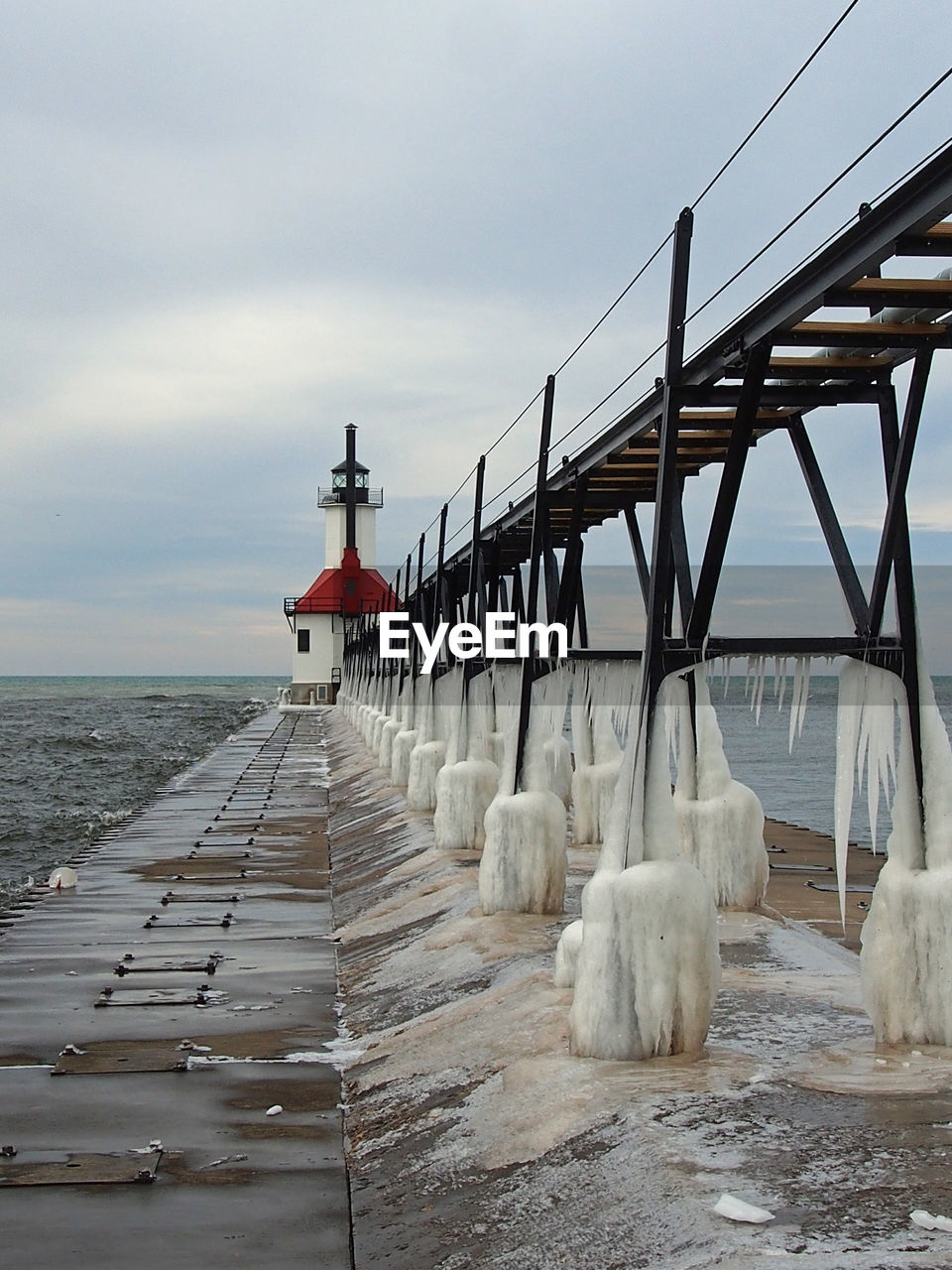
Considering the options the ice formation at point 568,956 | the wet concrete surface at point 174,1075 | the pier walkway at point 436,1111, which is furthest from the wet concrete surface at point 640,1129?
the wet concrete surface at point 174,1075

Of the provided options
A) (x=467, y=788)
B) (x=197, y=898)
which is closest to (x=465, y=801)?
(x=467, y=788)

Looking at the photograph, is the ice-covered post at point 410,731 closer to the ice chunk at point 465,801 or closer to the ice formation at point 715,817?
the ice chunk at point 465,801

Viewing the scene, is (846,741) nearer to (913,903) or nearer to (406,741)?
(913,903)

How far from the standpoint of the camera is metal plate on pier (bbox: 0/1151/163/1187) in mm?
9484

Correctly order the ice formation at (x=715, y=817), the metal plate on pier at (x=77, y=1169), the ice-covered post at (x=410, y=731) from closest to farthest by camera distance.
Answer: the metal plate on pier at (x=77, y=1169)
the ice formation at (x=715, y=817)
the ice-covered post at (x=410, y=731)

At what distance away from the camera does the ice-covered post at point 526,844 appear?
1526cm

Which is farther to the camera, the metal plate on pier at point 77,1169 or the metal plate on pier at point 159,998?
the metal plate on pier at point 159,998

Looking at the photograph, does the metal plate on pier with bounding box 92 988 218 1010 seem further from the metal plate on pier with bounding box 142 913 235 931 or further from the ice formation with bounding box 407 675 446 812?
the ice formation with bounding box 407 675 446 812

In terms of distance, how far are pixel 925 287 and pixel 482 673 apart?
45.3 feet

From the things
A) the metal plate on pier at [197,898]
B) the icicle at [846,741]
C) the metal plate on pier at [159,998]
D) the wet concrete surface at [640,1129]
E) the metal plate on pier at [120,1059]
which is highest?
the icicle at [846,741]

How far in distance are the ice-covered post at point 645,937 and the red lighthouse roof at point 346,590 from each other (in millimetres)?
74819

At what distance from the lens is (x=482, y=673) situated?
2194 cm

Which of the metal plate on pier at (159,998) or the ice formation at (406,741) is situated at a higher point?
the ice formation at (406,741)

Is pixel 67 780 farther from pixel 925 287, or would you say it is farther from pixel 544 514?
pixel 925 287
